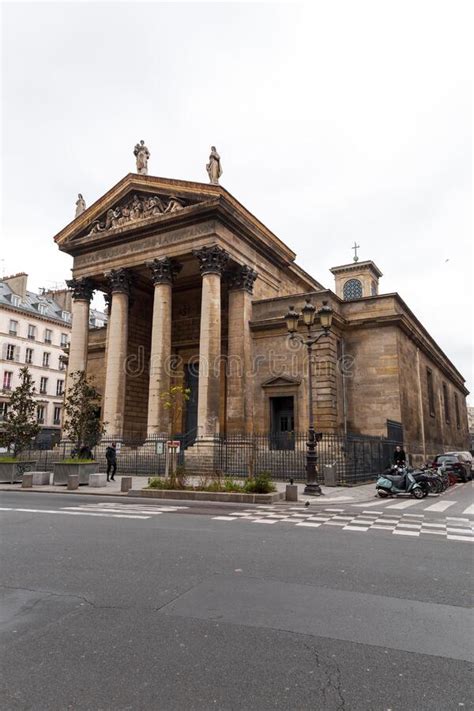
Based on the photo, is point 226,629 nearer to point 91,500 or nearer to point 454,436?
point 91,500

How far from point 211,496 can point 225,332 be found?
17.0 meters

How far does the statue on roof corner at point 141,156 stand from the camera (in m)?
29.7

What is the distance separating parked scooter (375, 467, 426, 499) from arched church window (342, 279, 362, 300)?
1272 inches

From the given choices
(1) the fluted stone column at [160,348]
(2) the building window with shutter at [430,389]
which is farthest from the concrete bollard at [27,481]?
(2) the building window with shutter at [430,389]

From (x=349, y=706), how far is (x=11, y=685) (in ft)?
7.07

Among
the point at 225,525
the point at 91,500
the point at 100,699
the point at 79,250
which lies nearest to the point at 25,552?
the point at 225,525

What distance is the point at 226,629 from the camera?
13.4 ft

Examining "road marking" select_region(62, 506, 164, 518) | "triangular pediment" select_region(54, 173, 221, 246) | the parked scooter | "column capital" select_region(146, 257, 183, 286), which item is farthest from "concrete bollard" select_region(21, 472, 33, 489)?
"triangular pediment" select_region(54, 173, 221, 246)

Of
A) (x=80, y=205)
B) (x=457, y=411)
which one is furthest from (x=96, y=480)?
(x=457, y=411)

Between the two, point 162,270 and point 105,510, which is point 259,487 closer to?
point 105,510

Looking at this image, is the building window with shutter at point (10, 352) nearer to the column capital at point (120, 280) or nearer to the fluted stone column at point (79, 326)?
the fluted stone column at point (79, 326)

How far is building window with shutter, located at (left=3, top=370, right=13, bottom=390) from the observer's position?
49438 mm

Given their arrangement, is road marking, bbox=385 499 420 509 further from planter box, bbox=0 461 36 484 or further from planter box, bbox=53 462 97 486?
planter box, bbox=0 461 36 484

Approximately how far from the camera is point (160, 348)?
2608 centimetres
